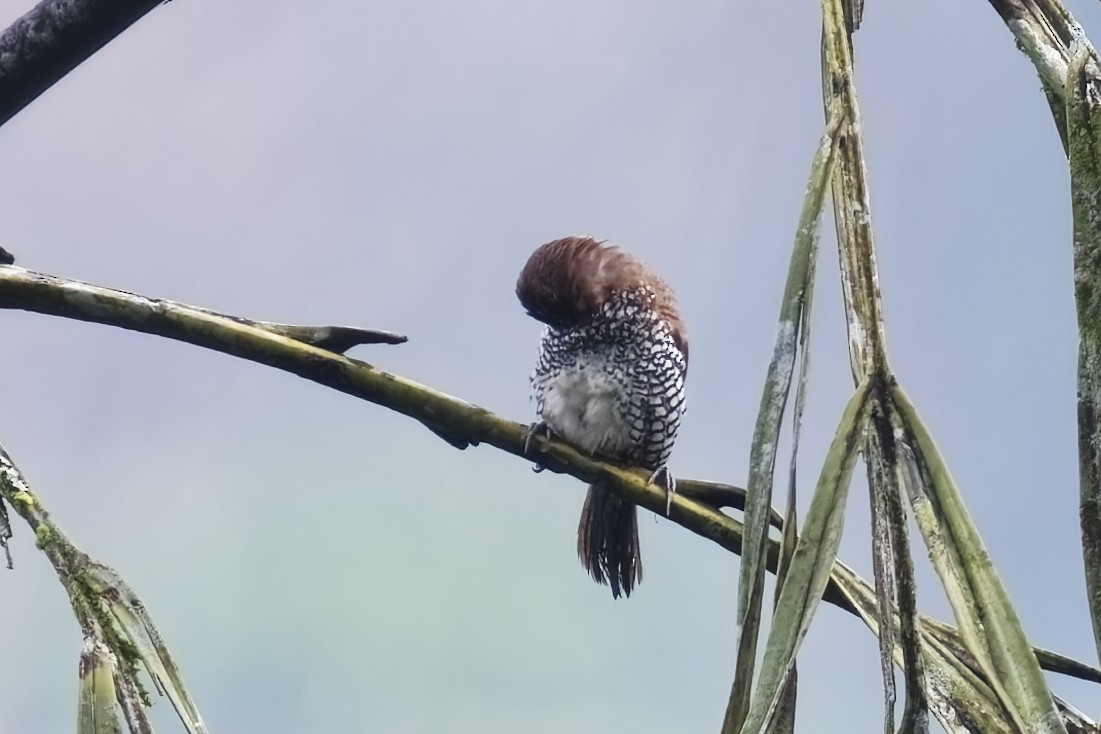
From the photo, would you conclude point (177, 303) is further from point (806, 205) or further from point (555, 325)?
point (555, 325)

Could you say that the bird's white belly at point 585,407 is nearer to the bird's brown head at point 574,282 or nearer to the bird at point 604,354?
the bird at point 604,354

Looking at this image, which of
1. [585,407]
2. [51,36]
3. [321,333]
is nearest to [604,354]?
[585,407]

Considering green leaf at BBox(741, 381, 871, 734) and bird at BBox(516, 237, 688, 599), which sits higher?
bird at BBox(516, 237, 688, 599)

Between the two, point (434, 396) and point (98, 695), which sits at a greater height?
point (434, 396)

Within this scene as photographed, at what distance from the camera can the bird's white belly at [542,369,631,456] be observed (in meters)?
3.30

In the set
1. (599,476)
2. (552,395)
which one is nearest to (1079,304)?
(599,476)

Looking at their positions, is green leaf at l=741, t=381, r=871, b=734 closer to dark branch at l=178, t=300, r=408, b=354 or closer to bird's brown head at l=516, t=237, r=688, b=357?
dark branch at l=178, t=300, r=408, b=354

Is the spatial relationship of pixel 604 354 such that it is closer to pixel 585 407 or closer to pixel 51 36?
pixel 585 407

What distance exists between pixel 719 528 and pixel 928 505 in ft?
Answer: 2.06

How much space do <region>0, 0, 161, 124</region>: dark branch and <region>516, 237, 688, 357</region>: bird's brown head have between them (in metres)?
1.81

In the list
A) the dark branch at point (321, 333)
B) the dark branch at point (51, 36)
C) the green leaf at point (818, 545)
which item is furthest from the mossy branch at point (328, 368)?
the green leaf at point (818, 545)

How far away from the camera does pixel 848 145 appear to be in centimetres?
98

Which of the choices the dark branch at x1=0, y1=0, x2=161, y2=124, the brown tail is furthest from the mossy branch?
the brown tail

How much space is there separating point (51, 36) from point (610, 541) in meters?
2.33
